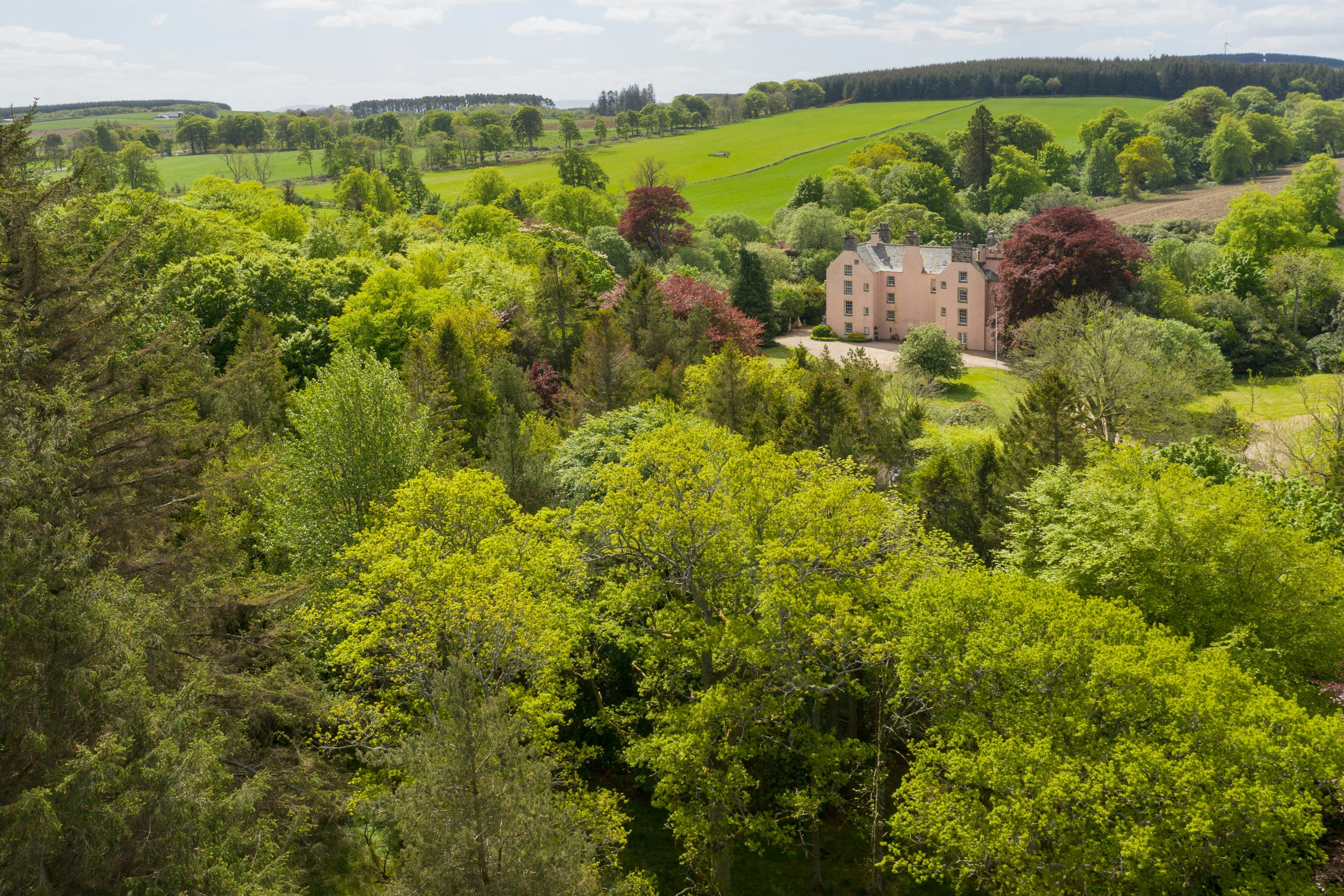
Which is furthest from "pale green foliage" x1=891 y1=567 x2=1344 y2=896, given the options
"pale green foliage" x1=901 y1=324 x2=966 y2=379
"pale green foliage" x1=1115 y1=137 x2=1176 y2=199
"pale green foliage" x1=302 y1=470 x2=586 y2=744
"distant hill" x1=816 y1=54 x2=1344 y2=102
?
"distant hill" x1=816 y1=54 x2=1344 y2=102

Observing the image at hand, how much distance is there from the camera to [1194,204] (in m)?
114

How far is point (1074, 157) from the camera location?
5664 inches

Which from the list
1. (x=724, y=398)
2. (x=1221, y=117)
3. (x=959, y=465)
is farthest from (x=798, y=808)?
(x=1221, y=117)

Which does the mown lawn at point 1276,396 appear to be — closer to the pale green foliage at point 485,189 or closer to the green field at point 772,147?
the green field at point 772,147

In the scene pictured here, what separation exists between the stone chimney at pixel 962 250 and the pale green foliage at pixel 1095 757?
54.4 m

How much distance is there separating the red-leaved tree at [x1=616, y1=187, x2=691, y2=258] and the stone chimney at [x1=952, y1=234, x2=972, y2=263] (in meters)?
25.3

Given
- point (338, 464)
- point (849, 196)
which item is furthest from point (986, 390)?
point (849, 196)

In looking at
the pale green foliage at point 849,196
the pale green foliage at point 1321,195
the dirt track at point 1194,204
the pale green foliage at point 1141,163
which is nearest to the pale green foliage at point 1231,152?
the dirt track at point 1194,204

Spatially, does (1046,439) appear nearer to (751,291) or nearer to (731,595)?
(731,595)

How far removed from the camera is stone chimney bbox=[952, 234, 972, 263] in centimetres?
6919

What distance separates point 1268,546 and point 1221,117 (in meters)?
155

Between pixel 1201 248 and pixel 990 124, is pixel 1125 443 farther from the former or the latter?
pixel 990 124

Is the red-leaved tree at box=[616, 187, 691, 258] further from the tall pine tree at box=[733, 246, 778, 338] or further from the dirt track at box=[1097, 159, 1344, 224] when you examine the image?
the dirt track at box=[1097, 159, 1344, 224]

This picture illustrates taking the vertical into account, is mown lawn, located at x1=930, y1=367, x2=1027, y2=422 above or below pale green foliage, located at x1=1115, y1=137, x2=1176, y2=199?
below
